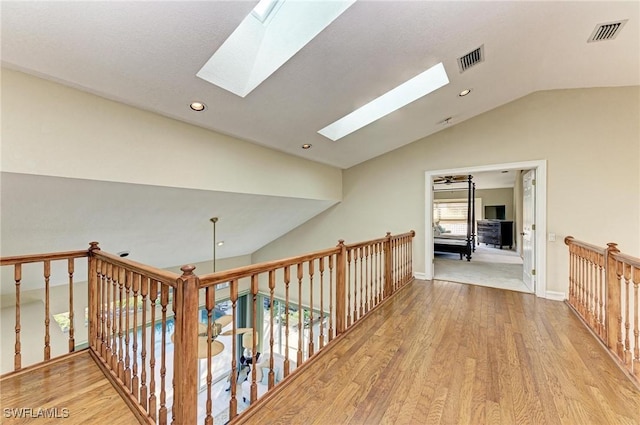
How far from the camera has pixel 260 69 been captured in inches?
97.3

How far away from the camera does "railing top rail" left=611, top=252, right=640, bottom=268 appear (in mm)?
2068

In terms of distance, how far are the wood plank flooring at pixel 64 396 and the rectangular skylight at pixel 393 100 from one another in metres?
3.39

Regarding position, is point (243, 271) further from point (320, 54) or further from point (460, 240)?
point (460, 240)

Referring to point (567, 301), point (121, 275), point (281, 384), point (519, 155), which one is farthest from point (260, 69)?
point (567, 301)

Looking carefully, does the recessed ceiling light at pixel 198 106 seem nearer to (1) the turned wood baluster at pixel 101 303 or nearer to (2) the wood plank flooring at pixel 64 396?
(1) the turned wood baluster at pixel 101 303

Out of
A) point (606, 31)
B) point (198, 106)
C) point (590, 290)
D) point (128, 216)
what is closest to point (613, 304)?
point (590, 290)

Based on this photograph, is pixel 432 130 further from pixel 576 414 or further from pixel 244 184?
pixel 576 414

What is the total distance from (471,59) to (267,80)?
2.13 metres

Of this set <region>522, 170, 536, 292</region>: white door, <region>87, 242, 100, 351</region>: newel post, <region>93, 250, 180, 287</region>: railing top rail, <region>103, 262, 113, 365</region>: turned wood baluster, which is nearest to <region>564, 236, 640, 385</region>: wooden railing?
<region>522, 170, 536, 292</region>: white door

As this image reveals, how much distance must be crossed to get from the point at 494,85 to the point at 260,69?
306cm

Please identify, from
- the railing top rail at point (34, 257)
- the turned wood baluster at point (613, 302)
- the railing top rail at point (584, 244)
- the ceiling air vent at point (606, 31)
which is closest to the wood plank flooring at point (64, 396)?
the railing top rail at point (34, 257)

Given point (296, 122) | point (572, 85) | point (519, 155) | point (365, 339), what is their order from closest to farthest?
point (365, 339) → point (296, 122) → point (572, 85) → point (519, 155)

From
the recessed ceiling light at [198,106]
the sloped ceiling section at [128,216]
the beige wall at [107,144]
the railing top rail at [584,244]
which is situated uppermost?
the recessed ceiling light at [198,106]

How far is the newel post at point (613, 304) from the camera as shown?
2391mm
